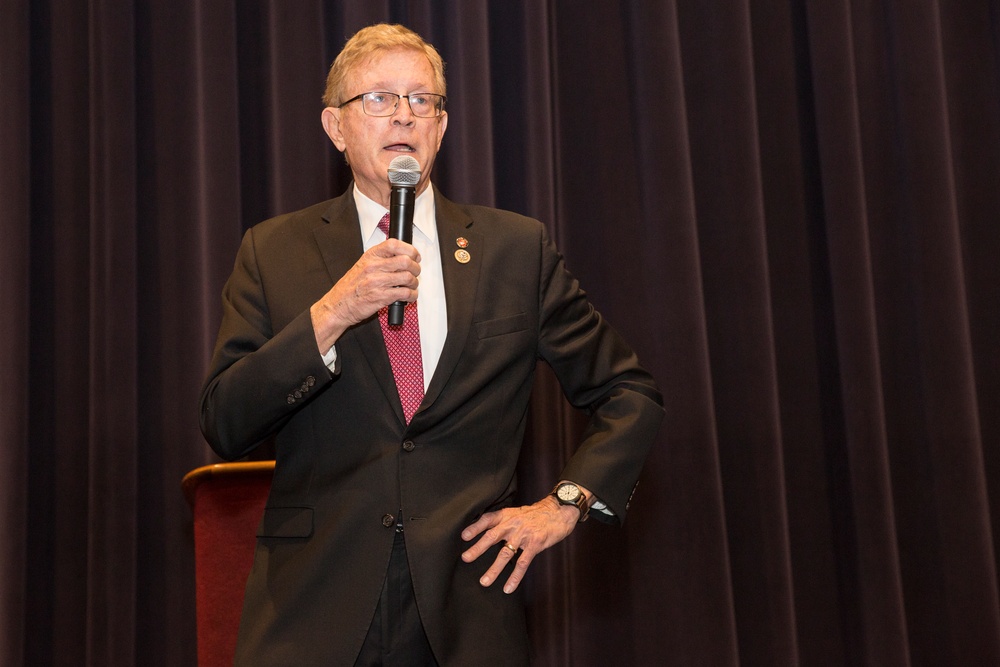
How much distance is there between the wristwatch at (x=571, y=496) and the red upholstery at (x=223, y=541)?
71cm

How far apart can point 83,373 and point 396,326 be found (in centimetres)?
186

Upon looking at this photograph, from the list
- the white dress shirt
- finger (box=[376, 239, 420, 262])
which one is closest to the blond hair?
the white dress shirt

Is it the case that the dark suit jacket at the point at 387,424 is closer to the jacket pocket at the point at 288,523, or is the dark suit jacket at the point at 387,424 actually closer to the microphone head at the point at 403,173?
the jacket pocket at the point at 288,523

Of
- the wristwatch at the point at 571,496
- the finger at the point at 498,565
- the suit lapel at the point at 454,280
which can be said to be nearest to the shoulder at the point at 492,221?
the suit lapel at the point at 454,280

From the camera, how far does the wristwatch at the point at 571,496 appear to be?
1.84 m

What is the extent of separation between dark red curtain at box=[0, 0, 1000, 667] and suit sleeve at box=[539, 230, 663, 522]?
1287mm

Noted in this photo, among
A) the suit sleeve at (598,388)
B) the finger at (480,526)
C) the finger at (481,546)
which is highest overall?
the suit sleeve at (598,388)

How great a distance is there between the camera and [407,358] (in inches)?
73.0

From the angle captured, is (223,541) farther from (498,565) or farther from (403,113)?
(403,113)

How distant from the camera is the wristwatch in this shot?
1.84 m

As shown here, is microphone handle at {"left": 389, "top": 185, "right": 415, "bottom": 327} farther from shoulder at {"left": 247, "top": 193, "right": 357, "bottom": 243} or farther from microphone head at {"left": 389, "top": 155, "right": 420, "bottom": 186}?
shoulder at {"left": 247, "top": 193, "right": 357, "bottom": 243}

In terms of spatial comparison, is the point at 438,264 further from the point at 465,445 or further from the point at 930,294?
the point at 930,294

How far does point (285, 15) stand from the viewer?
11.0ft

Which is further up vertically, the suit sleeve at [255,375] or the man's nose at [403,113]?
A: the man's nose at [403,113]
